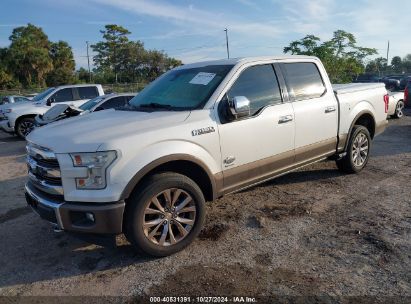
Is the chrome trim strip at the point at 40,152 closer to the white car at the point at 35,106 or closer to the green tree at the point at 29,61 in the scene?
the white car at the point at 35,106

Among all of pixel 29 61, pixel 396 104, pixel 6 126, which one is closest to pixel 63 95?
pixel 6 126

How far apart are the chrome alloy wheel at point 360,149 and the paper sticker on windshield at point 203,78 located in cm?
284

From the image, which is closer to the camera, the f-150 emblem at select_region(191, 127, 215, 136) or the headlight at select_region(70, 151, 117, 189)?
the headlight at select_region(70, 151, 117, 189)

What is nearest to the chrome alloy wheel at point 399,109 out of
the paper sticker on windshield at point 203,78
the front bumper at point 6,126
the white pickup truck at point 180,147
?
the white pickup truck at point 180,147

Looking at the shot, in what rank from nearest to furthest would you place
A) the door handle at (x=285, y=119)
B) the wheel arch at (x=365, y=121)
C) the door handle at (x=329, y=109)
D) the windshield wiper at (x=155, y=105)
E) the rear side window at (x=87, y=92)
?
the windshield wiper at (x=155, y=105) < the door handle at (x=285, y=119) < the door handle at (x=329, y=109) < the wheel arch at (x=365, y=121) < the rear side window at (x=87, y=92)

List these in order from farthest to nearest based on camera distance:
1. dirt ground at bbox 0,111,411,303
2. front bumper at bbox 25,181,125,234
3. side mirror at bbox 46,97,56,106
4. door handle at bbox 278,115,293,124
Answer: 1. side mirror at bbox 46,97,56,106
2. door handle at bbox 278,115,293,124
3. front bumper at bbox 25,181,125,234
4. dirt ground at bbox 0,111,411,303

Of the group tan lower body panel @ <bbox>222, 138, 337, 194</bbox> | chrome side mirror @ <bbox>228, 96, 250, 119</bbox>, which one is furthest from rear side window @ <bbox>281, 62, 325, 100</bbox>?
chrome side mirror @ <bbox>228, 96, 250, 119</bbox>

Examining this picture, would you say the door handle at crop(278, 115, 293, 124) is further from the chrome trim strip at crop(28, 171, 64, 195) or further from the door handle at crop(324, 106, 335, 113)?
the chrome trim strip at crop(28, 171, 64, 195)

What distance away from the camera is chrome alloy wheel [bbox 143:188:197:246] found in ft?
11.9

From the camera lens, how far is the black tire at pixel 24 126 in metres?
13.1

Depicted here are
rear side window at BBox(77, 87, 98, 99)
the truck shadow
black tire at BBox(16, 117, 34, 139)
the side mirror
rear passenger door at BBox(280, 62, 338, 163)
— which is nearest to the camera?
the truck shadow

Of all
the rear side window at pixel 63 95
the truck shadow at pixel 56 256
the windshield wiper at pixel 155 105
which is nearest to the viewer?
the truck shadow at pixel 56 256

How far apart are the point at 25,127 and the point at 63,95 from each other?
170 cm

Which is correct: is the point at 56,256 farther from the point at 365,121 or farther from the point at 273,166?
the point at 365,121
